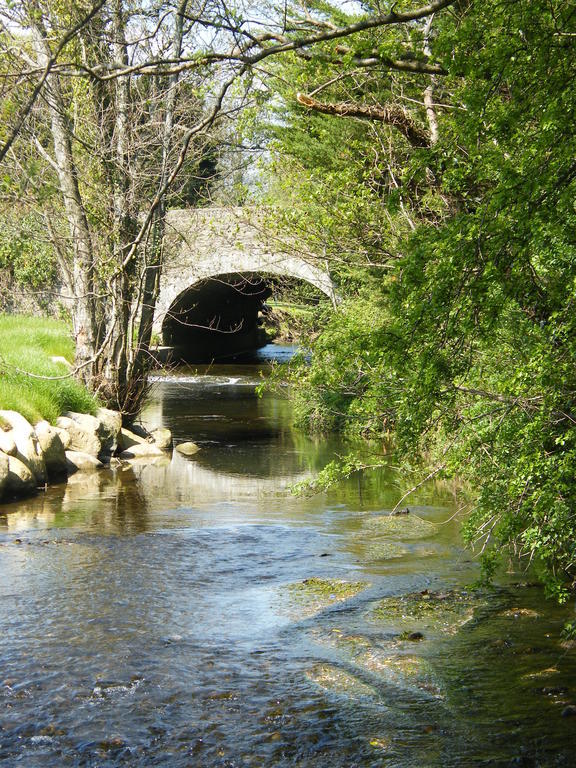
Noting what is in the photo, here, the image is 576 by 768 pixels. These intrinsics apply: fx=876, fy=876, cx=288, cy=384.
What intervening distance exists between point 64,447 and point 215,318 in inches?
857

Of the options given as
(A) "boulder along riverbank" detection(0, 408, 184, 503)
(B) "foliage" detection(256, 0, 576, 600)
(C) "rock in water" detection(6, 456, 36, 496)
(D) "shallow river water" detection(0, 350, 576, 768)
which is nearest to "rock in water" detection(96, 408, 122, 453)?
(A) "boulder along riverbank" detection(0, 408, 184, 503)

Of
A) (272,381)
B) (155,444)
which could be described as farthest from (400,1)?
(155,444)

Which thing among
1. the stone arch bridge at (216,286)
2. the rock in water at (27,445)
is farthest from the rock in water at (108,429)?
the stone arch bridge at (216,286)

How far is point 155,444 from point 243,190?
4462 mm

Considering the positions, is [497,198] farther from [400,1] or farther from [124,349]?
[124,349]

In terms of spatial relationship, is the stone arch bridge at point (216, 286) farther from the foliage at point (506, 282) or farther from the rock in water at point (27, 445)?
the foliage at point (506, 282)

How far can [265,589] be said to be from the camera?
7375mm

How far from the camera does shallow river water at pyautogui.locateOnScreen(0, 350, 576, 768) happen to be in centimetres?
462

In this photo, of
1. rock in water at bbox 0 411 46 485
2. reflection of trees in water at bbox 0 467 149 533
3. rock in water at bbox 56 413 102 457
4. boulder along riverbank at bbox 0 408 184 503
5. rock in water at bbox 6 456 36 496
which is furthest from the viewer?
rock in water at bbox 56 413 102 457

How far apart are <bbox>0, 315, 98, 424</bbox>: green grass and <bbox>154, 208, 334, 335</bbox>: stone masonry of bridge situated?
2.52 metres

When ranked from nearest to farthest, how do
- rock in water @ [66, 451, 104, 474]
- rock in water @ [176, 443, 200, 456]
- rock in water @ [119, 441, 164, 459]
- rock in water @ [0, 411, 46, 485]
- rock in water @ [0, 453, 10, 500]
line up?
1. rock in water @ [0, 453, 10, 500]
2. rock in water @ [0, 411, 46, 485]
3. rock in water @ [66, 451, 104, 474]
4. rock in water @ [119, 441, 164, 459]
5. rock in water @ [176, 443, 200, 456]

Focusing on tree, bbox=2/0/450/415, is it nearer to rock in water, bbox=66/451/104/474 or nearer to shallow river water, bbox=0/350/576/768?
rock in water, bbox=66/451/104/474

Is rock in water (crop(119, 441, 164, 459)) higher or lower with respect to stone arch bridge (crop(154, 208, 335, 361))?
lower

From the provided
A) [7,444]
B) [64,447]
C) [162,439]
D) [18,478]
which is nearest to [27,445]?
[7,444]
